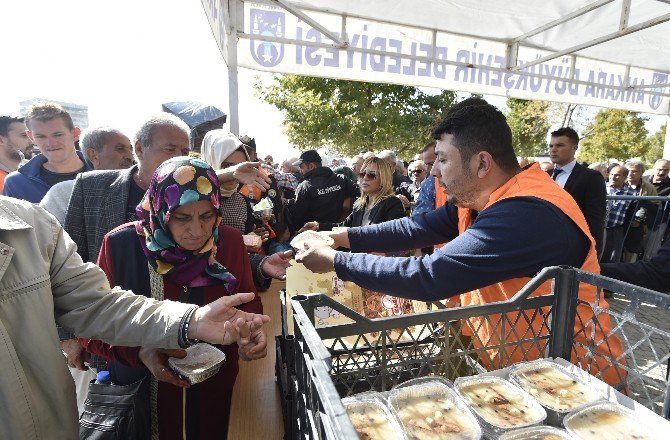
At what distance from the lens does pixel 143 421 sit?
1.39m

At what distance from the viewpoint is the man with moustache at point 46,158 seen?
3002 mm

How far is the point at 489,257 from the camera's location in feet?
4.14

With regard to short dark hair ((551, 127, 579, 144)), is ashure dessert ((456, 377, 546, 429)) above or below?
below

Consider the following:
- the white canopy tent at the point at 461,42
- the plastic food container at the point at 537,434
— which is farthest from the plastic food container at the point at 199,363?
the white canopy tent at the point at 461,42

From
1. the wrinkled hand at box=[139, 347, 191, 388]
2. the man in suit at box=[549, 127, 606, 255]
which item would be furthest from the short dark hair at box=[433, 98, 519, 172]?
the man in suit at box=[549, 127, 606, 255]

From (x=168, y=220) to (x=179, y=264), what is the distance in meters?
0.21

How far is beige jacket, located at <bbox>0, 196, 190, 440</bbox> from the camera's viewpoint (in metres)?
1.14

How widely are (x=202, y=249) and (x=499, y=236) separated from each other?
1298 mm

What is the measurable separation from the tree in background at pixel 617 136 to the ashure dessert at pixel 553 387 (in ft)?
120

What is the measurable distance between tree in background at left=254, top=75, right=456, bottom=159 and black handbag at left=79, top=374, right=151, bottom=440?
1514 cm

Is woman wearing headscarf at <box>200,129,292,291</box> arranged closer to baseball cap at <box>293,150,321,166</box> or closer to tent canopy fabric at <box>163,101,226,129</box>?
tent canopy fabric at <box>163,101,226,129</box>

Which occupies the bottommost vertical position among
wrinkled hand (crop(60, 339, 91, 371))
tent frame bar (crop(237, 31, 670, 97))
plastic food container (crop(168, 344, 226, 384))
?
wrinkled hand (crop(60, 339, 91, 371))

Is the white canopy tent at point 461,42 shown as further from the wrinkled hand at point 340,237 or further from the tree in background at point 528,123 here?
the tree in background at point 528,123

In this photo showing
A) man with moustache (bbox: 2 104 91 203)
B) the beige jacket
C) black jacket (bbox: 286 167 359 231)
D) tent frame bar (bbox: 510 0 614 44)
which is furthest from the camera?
black jacket (bbox: 286 167 359 231)
